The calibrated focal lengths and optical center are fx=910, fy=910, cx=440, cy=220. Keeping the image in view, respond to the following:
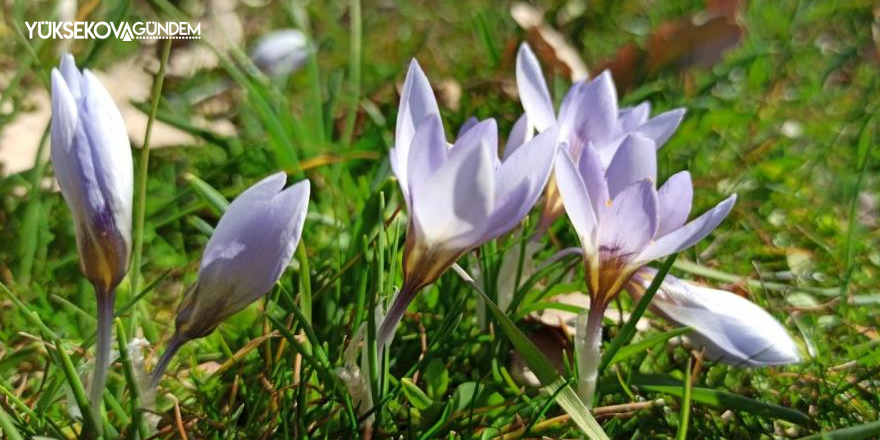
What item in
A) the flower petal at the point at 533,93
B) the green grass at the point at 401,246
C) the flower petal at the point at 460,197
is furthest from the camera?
the flower petal at the point at 533,93

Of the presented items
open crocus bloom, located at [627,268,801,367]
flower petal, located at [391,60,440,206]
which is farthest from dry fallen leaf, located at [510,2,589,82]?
flower petal, located at [391,60,440,206]

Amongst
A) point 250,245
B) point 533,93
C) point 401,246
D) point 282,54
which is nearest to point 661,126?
point 533,93

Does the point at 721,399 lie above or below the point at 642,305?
below

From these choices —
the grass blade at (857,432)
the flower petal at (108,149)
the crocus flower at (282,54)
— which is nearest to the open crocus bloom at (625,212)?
the grass blade at (857,432)

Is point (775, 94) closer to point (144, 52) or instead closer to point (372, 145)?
point (372, 145)

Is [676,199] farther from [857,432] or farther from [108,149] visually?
[108,149]

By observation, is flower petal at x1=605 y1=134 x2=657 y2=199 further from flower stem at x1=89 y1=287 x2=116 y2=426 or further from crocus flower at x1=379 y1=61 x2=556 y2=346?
flower stem at x1=89 y1=287 x2=116 y2=426

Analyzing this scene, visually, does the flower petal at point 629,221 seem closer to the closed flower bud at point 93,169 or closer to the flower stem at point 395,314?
the flower stem at point 395,314
